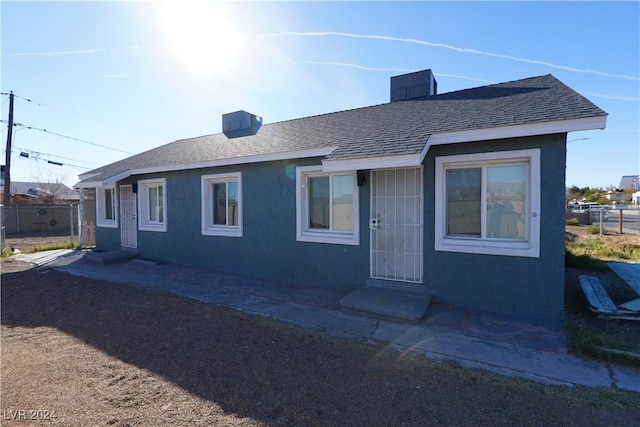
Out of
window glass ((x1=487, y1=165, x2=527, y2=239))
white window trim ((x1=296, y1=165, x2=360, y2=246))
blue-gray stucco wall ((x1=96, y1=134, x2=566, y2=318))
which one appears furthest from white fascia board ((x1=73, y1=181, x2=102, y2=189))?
window glass ((x1=487, y1=165, x2=527, y2=239))

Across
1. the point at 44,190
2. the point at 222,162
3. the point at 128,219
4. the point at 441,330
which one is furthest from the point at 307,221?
the point at 44,190

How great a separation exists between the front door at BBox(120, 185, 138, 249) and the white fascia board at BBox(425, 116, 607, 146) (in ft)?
32.7

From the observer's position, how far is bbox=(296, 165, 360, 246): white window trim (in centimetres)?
648

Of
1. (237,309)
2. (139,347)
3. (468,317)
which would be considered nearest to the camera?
(139,347)

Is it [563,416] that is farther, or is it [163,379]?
[163,379]

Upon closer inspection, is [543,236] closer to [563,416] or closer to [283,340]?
[563,416]

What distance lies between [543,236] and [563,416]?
2.86m

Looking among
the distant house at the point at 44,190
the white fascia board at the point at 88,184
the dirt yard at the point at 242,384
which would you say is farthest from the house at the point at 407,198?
the distant house at the point at 44,190

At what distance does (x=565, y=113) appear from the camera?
4602 mm

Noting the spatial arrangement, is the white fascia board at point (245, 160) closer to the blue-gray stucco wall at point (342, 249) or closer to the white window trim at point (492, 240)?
the blue-gray stucco wall at point (342, 249)

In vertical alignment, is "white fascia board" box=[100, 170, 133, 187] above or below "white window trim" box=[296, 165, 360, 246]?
above

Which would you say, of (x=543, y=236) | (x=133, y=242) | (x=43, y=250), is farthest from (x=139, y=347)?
(x=43, y=250)

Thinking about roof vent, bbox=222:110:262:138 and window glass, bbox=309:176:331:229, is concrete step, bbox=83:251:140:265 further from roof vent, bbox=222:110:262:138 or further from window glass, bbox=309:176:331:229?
window glass, bbox=309:176:331:229

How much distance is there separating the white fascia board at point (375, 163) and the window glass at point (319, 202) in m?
1.32
